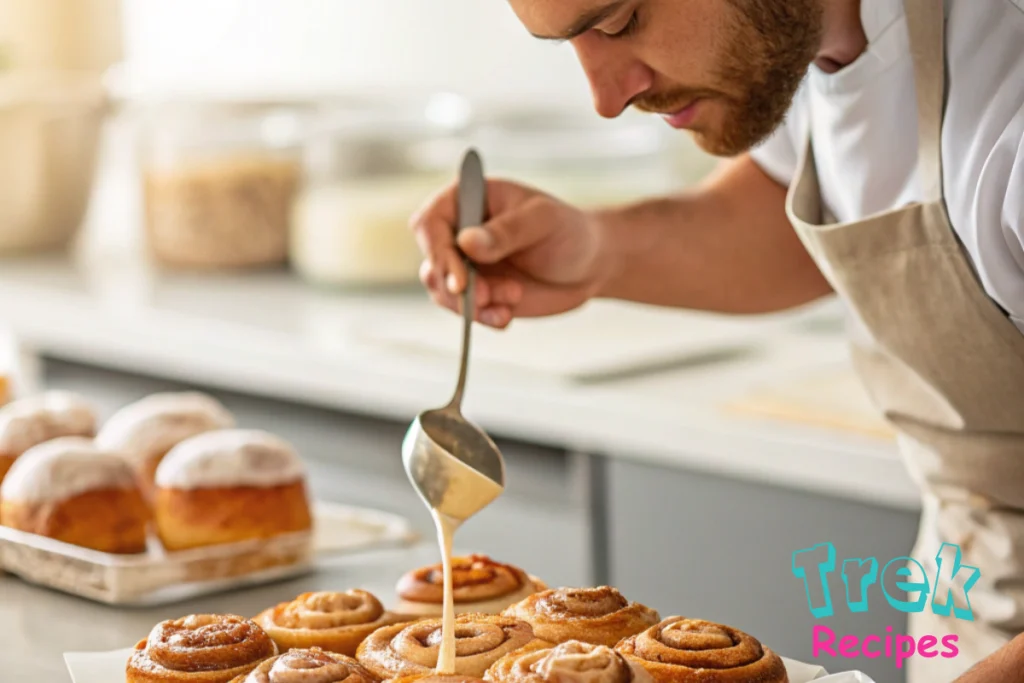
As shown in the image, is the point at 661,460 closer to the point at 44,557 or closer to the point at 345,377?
the point at 345,377

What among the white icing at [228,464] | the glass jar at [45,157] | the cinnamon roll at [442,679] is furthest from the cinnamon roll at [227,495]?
the glass jar at [45,157]

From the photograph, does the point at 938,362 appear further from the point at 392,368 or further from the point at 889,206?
the point at 392,368

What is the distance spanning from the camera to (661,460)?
1.92 meters

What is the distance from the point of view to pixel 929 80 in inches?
47.3

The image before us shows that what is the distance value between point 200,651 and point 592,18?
548 mm

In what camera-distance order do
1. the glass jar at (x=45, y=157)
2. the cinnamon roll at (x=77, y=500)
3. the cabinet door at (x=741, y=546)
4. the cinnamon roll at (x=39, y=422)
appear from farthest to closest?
the glass jar at (x=45, y=157) → the cabinet door at (x=741, y=546) → the cinnamon roll at (x=39, y=422) → the cinnamon roll at (x=77, y=500)

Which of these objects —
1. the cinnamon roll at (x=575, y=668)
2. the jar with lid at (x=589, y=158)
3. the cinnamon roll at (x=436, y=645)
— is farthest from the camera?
the jar with lid at (x=589, y=158)

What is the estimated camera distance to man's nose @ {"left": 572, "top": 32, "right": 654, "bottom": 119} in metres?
1.20

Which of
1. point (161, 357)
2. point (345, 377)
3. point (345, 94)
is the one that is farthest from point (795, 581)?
point (345, 94)

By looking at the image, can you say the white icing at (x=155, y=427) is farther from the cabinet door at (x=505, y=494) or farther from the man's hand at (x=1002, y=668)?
the man's hand at (x=1002, y=668)

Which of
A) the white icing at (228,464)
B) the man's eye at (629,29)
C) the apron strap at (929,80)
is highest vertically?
the man's eye at (629,29)

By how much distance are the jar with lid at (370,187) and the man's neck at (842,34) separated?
137 centimetres

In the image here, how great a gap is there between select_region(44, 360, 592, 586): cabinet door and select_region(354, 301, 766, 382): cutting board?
13cm

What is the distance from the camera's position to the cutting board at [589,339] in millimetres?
2098
